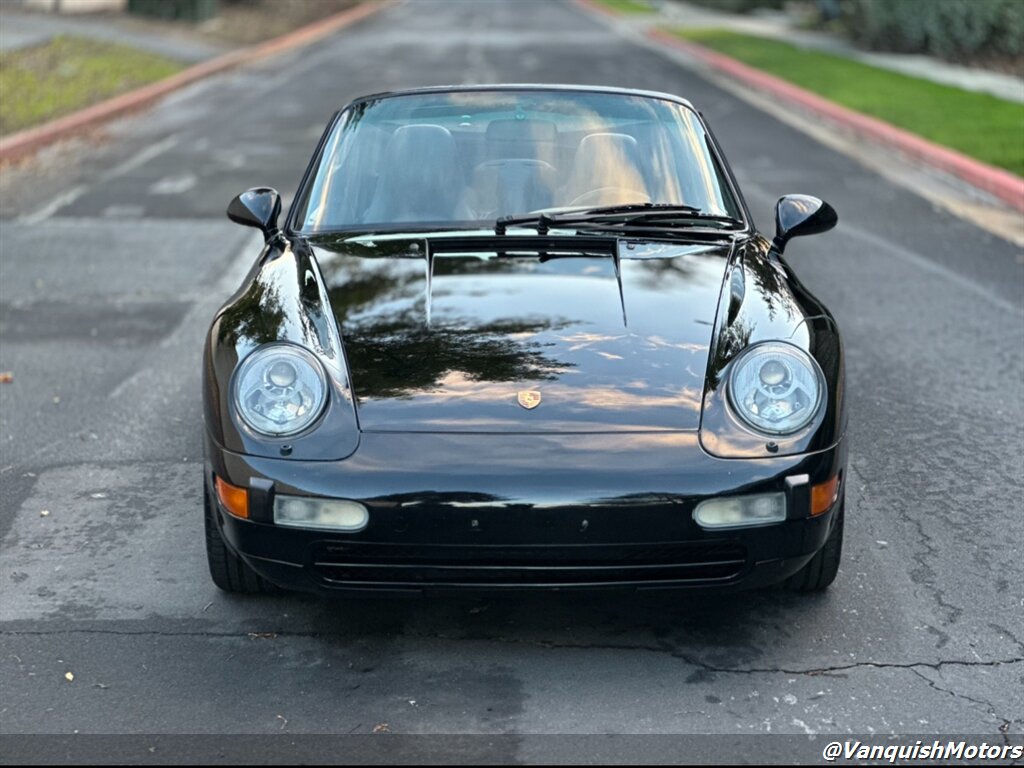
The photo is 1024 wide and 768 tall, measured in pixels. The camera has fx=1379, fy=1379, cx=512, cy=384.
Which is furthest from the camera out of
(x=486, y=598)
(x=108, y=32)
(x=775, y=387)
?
(x=108, y=32)

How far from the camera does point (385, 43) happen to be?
1136 inches

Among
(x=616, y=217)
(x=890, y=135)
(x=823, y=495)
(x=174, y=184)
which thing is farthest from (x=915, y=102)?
(x=823, y=495)

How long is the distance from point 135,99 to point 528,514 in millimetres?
15355

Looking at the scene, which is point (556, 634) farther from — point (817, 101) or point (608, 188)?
point (817, 101)

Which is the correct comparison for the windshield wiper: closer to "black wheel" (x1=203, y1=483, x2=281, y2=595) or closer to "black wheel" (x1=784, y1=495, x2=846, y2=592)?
"black wheel" (x1=784, y1=495, x2=846, y2=592)

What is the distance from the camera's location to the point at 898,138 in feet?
45.1

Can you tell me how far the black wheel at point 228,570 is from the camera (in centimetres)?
403

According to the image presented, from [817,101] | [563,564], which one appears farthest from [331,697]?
[817,101]

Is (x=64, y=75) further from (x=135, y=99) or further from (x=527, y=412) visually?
(x=527, y=412)

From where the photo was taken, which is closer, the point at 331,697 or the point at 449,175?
the point at 331,697

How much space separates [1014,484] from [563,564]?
7.60 feet

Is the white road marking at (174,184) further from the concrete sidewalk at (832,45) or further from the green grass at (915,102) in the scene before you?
the concrete sidewalk at (832,45)

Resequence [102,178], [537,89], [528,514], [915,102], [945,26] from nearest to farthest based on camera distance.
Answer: [528,514], [537,89], [102,178], [915,102], [945,26]

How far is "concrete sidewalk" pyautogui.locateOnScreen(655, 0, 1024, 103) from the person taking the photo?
18.4 m
